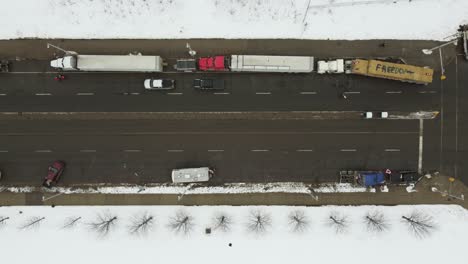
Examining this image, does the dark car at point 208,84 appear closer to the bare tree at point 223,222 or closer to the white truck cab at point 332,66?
the white truck cab at point 332,66

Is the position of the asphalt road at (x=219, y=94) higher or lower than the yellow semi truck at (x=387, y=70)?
lower

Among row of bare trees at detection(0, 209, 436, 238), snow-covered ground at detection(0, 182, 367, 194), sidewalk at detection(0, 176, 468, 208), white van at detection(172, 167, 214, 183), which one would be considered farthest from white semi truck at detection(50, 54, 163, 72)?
row of bare trees at detection(0, 209, 436, 238)

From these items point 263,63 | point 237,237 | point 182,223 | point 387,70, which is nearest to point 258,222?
point 237,237

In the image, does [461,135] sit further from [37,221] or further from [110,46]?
[37,221]

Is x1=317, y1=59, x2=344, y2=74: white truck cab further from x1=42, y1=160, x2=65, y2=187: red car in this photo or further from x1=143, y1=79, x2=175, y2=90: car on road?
x1=42, y1=160, x2=65, y2=187: red car

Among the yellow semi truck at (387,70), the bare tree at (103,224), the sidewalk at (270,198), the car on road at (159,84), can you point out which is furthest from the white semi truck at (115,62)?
the yellow semi truck at (387,70)

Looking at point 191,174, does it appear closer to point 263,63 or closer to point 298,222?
point 298,222
